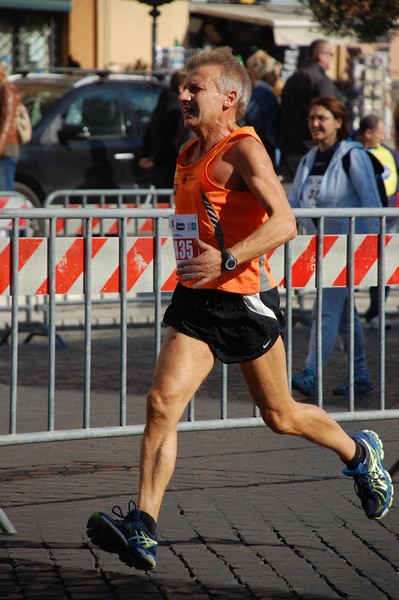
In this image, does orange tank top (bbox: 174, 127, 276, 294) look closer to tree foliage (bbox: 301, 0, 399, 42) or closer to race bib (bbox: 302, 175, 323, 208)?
race bib (bbox: 302, 175, 323, 208)

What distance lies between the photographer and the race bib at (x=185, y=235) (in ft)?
17.0

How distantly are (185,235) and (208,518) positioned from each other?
136cm

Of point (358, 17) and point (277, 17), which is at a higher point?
point (358, 17)

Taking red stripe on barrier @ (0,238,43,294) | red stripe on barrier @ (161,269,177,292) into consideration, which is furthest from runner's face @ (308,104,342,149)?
red stripe on barrier @ (0,238,43,294)

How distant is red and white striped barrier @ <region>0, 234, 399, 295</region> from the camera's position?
20.6 feet

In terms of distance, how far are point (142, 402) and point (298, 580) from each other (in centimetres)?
392

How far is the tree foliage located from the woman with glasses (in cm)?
1524

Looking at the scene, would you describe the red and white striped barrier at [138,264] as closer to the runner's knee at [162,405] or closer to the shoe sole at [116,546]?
the runner's knee at [162,405]

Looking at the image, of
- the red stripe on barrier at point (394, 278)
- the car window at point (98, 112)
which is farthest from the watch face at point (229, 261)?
the car window at point (98, 112)

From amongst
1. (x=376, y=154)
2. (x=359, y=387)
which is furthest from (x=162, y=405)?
(x=376, y=154)

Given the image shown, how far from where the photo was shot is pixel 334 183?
905cm

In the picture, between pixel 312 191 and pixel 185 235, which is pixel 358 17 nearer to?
pixel 312 191

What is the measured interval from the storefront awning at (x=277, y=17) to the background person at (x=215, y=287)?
25248 mm

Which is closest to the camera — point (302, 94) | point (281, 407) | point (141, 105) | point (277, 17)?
point (281, 407)
